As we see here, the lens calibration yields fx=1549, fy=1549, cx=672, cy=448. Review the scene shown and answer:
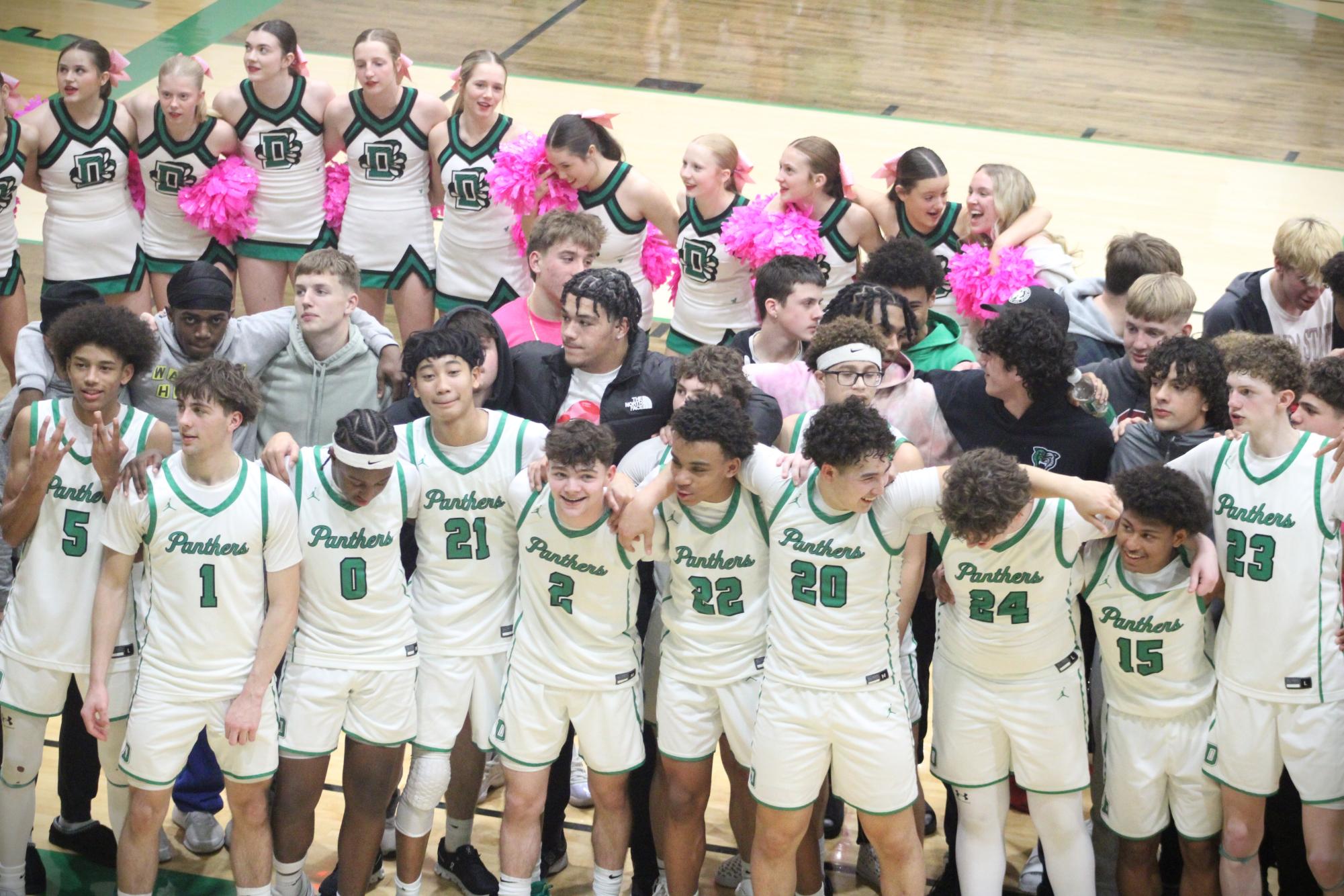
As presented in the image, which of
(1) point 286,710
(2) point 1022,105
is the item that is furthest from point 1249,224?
(1) point 286,710

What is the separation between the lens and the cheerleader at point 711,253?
6207 mm

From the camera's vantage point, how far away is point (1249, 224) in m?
10.1

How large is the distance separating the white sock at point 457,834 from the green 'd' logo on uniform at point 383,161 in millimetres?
3333

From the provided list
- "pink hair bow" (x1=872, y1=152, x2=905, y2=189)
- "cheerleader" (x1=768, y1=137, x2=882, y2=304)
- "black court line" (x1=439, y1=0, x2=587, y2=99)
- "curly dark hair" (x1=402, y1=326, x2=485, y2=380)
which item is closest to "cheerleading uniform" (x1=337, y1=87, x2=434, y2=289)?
"cheerleader" (x1=768, y1=137, x2=882, y2=304)

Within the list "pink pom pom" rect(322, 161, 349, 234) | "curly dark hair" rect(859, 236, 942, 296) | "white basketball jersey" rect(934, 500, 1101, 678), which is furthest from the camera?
"pink pom pom" rect(322, 161, 349, 234)

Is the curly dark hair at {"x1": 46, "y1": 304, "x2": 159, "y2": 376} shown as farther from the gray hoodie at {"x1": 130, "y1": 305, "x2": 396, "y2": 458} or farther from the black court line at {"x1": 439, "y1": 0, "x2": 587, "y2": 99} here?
the black court line at {"x1": 439, "y1": 0, "x2": 587, "y2": 99}

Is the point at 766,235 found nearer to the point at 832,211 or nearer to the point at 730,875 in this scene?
the point at 832,211

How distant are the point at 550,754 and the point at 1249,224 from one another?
24.3 ft

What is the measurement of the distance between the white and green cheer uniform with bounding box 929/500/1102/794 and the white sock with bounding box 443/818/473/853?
1440mm

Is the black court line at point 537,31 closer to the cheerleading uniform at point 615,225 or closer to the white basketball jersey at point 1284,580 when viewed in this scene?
the cheerleading uniform at point 615,225

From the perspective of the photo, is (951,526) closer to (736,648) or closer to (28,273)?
(736,648)

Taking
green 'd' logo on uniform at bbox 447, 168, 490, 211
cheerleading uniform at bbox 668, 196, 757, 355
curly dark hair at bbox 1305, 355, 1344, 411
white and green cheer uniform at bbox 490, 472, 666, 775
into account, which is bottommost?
white and green cheer uniform at bbox 490, 472, 666, 775

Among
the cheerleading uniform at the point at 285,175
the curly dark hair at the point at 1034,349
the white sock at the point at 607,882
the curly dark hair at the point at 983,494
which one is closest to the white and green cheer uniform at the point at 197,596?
the white sock at the point at 607,882

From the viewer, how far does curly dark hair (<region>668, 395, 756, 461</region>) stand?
400cm
